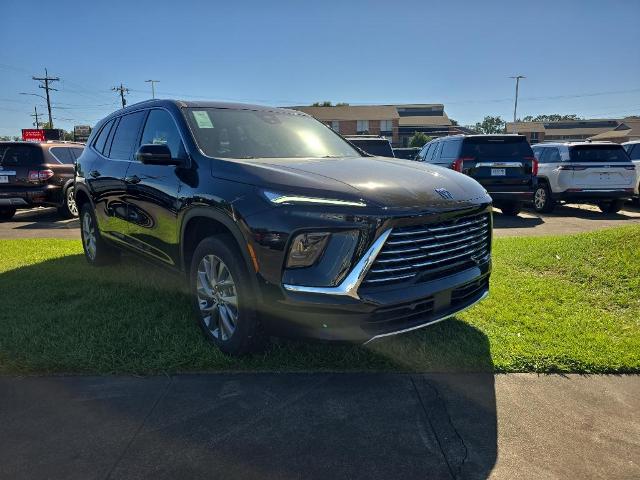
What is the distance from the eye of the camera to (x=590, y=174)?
10.7 metres

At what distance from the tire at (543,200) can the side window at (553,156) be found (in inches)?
23.6

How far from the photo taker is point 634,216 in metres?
10.8

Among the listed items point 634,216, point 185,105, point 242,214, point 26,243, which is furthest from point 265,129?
point 634,216

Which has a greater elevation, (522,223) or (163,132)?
(163,132)

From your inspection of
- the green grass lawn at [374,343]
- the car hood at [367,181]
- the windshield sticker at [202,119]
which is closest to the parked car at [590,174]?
the green grass lawn at [374,343]

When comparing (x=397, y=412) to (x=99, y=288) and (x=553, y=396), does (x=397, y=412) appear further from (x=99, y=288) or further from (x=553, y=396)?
(x=99, y=288)

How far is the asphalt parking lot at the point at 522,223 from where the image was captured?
876cm

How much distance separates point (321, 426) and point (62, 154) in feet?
33.9

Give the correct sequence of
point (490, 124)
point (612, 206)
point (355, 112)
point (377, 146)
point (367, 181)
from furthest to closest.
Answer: point (490, 124) → point (355, 112) → point (377, 146) → point (612, 206) → point (367, 181)

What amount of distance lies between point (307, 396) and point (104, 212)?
346cm

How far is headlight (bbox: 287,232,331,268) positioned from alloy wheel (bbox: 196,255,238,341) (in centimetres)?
62

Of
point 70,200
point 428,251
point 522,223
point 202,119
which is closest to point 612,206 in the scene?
point 522,223

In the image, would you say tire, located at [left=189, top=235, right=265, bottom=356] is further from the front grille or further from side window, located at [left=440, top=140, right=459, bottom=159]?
side window, located at [left=440, top=140, right=459, bottom=159]

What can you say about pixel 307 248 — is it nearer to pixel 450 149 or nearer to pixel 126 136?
pixel 126 136
